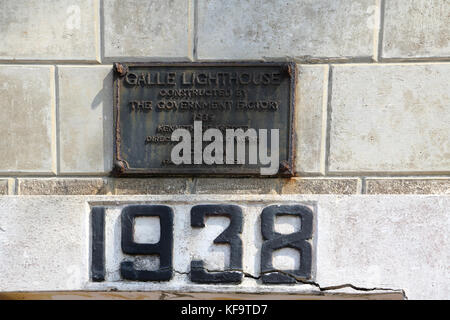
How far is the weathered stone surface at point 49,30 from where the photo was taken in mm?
2607

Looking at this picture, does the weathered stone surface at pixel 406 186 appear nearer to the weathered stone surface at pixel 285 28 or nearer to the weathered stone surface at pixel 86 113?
the weathered stone surface at pixel 285 28

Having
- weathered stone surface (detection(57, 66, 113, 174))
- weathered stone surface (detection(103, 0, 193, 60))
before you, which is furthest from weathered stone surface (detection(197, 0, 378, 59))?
weathered stone surface (detection(57, 66, 113, 174))

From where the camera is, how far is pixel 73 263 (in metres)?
2.66

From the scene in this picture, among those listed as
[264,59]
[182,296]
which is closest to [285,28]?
[264,59]

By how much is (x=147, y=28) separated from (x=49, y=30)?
705 mm

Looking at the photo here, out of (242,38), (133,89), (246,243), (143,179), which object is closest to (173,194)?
(143,179)

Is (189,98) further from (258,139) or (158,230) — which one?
(158,230)

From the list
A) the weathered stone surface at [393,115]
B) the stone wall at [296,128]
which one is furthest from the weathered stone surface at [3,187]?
the weathered stone surface at [393,115]

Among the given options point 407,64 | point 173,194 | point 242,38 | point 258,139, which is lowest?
point 173,194

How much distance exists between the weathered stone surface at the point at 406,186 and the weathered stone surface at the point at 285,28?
900mm

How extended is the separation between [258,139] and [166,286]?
1237 mm

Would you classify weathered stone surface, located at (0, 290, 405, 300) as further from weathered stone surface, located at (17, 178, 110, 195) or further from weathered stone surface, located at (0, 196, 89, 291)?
weathered stone surface, located at (17, 178, 110, 195)

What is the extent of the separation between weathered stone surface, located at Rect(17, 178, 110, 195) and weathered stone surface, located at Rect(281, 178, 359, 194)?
1328mm

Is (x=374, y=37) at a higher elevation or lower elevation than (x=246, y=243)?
higher
